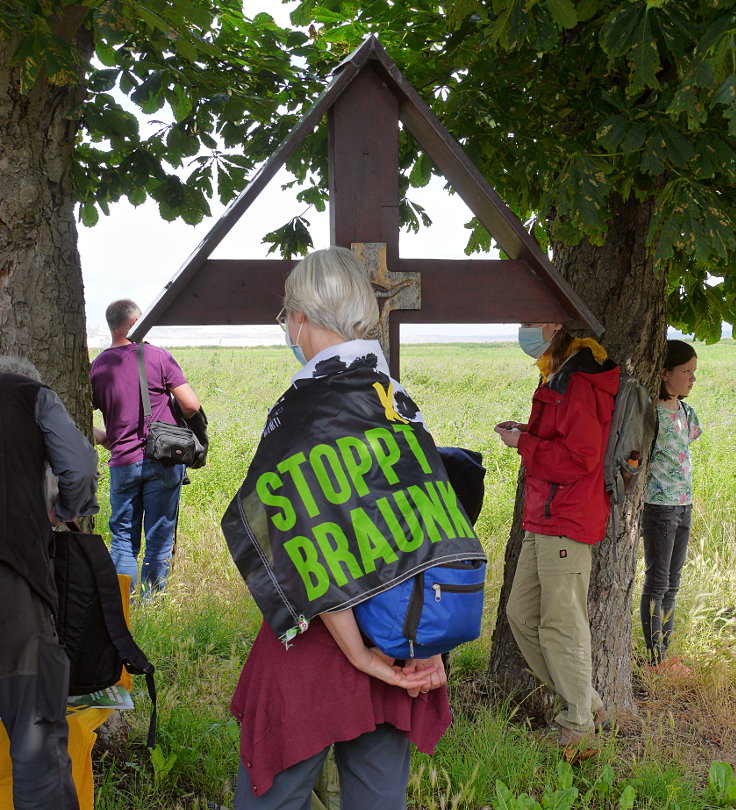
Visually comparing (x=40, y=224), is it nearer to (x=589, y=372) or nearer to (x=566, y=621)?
(x=589, y=372)

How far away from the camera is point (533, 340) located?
3754 mm

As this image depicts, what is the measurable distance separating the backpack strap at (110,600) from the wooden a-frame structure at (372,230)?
79 centimetres

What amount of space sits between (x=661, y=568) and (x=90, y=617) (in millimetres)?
3245

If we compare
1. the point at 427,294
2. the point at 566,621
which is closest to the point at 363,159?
the point at 427,294

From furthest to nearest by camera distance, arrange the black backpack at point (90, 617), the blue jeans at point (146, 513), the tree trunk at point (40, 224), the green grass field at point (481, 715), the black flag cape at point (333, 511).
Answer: the blue jeans at point (146, 513), the green grass field at point (481, 715), the tree trunk at point (40, 224), the black backpack at point (90, 617), the black flag cape at point (333, 511)

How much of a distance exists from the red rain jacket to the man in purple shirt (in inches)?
97.0

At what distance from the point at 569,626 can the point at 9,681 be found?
224cm

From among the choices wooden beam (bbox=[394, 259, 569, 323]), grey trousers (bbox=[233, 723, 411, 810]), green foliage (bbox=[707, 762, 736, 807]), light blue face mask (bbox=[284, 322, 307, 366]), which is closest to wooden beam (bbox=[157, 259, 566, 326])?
wooden beam (bbox=[394, 259, 569, 323])

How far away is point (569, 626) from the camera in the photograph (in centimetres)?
340

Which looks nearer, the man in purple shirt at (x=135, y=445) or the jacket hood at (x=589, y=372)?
the jacket hood at (x=589, y=372)

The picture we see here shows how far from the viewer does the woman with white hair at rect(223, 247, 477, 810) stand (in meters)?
1.70

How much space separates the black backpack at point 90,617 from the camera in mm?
2443

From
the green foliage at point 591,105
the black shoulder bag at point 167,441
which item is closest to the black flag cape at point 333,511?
the green foliage at point 591,105

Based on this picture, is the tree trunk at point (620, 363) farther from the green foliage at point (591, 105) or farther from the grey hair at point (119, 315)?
the grey hair at point (119, 315)
